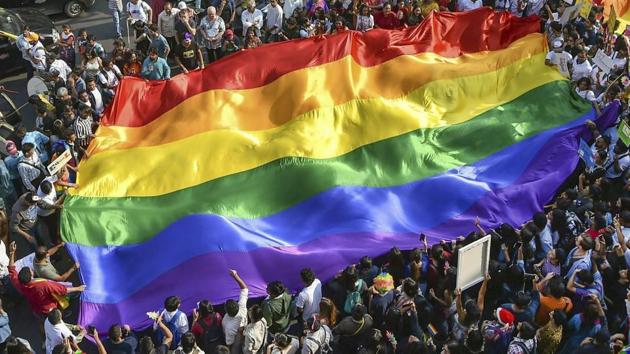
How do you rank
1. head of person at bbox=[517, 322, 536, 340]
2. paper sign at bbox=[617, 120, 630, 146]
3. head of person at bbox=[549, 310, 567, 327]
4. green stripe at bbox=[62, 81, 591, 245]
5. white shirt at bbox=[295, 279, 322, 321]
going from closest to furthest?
head of person at bbox=[517, 322, 536, 340] → head of person at bbox=[549, 310, 567, 327] → white shirt at bbox=[295, 279, 322, 321] → paper sign at bbox=[617, 120, 630, 146] → green stripe at bbox=[62, 81, 591, 245]

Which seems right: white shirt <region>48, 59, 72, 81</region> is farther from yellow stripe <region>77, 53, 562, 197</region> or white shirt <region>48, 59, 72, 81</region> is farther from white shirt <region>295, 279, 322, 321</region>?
white shirt <region>295, 279, 322, 321</region>

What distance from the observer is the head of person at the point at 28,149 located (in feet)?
32.8

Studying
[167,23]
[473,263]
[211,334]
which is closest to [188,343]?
[211,334]

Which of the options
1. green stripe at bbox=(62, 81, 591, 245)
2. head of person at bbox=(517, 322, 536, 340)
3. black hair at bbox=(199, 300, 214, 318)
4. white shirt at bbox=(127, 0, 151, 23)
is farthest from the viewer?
white shirt at bbox=(127, 0, 151, 23)

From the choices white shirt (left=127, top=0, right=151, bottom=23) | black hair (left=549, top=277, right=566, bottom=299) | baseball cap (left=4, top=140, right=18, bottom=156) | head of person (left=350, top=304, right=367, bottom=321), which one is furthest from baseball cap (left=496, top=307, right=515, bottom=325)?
white shirt (left=127, top=0, right=151, bottom=23)

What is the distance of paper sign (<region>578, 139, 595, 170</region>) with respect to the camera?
9844 millimetres

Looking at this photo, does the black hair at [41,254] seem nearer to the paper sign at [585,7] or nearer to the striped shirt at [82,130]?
the striped shirt at [82,130]

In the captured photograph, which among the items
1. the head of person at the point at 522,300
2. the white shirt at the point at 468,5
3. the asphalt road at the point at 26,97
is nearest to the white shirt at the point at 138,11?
the asphalt road at the point at 26,97

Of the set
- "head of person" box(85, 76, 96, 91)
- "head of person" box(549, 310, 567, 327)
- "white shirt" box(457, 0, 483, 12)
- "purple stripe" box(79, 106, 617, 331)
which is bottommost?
"purple stripe" box(79, 106, 617, 331)

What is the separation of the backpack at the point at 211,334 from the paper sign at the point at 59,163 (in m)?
3.30

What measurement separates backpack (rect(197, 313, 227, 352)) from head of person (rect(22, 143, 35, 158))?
4046mm

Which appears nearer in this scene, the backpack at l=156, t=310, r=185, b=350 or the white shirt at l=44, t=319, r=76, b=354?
the white shirt at l=44, t=319, r=76, b=354

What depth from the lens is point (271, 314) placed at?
25.7ft

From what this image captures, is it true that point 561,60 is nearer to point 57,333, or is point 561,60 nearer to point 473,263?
point 473,263
